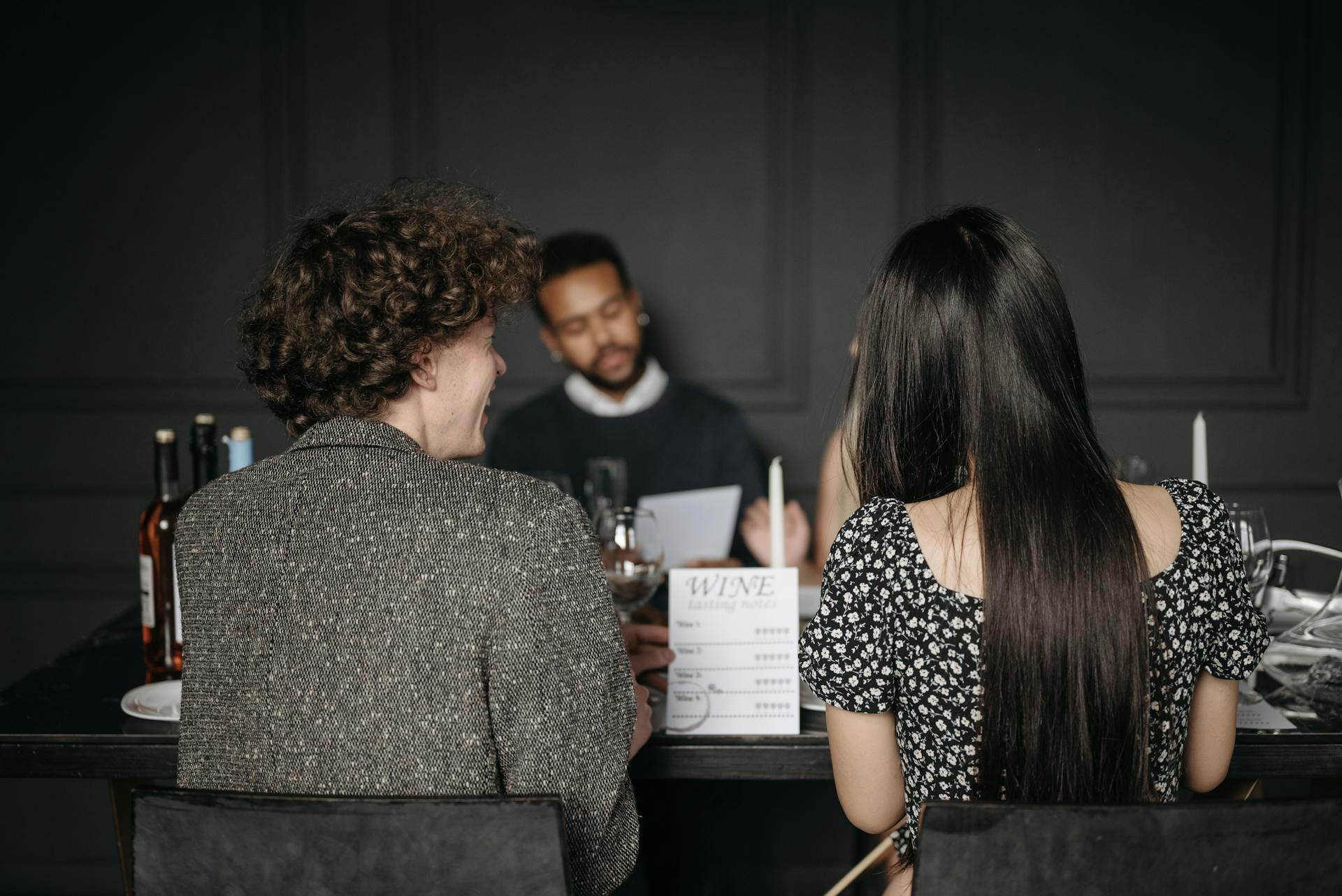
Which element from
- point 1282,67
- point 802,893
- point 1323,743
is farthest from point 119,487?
point 1282,67

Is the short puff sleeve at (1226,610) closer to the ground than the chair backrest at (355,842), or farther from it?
farther from it

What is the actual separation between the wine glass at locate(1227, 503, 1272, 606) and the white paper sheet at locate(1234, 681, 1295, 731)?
0.43 ft

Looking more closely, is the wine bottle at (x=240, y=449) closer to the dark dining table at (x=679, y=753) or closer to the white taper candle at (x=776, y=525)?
the dark dining table at (x=679, y=753)

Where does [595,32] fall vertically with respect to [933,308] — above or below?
above

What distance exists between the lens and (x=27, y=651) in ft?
10.1

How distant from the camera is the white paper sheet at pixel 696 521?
2.42 m

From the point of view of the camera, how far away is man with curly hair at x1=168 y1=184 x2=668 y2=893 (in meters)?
0.93

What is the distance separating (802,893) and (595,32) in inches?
87.7

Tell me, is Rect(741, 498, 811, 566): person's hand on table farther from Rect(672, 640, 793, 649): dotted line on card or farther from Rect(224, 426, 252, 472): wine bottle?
Rect(224, 426, 252, 472): wine bottle

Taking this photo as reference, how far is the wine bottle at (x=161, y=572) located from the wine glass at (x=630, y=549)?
552 millimetres

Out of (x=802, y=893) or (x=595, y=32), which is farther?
(x=595, y=32)

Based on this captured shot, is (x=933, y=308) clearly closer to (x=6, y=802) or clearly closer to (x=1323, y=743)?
(x=1323, y=743)

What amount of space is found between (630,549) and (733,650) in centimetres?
21

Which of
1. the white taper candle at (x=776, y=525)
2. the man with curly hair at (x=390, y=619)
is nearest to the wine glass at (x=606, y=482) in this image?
the white taper candle at (x=776, y=525)
